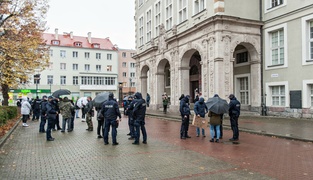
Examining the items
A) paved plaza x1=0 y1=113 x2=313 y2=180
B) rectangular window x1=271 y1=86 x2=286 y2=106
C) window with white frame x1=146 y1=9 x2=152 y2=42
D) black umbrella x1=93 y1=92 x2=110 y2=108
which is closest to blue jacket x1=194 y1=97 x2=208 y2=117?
paved plaza x1=0 y1=113 x2=313 y2=180

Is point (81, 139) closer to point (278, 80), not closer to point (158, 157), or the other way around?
point (158, 157)

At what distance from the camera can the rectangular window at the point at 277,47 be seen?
20.1 metres

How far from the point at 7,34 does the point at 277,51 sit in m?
19.6

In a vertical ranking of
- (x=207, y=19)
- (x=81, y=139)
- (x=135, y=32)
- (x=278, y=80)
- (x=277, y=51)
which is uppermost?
(x=135, y=32)

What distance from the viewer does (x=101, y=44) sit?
66.2 metres

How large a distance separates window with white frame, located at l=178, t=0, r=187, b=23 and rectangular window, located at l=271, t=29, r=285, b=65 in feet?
26.1

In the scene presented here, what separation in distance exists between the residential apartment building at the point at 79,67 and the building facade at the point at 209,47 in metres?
33.8

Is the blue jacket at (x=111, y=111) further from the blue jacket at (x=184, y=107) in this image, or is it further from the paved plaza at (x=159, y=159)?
the blue jacket at (x=184, y=107)

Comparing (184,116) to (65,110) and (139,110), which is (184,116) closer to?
(139,110)

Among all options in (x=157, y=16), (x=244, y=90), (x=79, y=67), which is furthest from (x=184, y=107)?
(x=79, y=67)

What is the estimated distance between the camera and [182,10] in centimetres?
2505

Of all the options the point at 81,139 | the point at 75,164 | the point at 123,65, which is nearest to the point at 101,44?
the point at 123,65

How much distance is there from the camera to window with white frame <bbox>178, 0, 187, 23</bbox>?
24688 mm

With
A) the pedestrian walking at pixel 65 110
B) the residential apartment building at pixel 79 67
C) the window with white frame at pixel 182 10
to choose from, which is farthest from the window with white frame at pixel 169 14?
the residential apartment building at pixel 79 67
